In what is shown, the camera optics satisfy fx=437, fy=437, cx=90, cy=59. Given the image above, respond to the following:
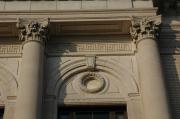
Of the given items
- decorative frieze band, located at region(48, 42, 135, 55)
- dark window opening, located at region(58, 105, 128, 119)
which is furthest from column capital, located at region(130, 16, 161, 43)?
dark window opening, located at region(58, 105, 128, 119)

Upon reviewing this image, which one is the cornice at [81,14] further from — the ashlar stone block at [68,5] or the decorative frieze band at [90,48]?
the decorative frieze band at [90,48]

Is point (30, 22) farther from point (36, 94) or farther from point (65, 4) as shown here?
point (36, 94)

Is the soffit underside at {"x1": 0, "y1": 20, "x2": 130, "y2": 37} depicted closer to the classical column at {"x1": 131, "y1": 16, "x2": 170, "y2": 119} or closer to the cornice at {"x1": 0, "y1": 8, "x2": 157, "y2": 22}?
the cornice at {"x1": 0, "y1": 8, "x2": 157, "y2": 22}

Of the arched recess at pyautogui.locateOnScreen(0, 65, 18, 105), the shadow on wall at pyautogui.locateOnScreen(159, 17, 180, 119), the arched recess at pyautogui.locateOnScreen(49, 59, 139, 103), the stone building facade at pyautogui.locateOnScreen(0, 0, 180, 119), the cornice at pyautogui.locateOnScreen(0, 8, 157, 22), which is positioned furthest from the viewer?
the cornice at pyautogui.locateOnScreen(0, 8, 157, 22)

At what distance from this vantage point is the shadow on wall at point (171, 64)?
16734 millimetres

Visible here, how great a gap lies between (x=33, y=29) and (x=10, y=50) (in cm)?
149

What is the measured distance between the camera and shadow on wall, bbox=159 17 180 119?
659 inches

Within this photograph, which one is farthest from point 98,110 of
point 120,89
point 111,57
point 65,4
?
point 65,4

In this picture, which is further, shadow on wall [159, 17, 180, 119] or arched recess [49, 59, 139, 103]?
arched recess [49, 59, 139, 103]

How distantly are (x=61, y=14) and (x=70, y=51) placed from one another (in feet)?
5.29

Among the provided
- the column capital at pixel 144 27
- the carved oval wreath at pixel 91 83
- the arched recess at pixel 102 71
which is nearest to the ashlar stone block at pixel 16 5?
the arched recess at pixel 102 71

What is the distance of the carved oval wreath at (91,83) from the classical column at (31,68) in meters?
1.78

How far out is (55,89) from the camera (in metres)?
17.1

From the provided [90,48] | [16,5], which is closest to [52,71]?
[90,48]
